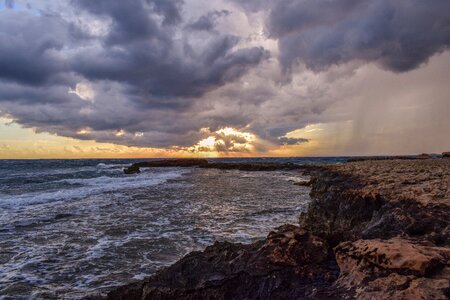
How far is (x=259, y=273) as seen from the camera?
4371 mm

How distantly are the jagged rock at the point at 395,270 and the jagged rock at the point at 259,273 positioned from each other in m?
0.25

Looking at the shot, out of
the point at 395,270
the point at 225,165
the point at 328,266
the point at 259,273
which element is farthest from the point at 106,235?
the point at 225,165

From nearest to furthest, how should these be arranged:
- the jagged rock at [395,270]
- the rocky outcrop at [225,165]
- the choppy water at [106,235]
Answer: the jagged rock at [395,270] < the choppy water at [106,235] < the rocky outcrop at [225,165]

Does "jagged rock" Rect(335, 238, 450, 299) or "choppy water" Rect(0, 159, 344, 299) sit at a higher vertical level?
"jagged rock" Rect(335, 238, 450, 299)

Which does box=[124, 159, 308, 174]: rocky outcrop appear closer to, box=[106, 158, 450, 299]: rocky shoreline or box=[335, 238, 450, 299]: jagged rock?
box=[106, 158, 450, 299]: rocky shoreline

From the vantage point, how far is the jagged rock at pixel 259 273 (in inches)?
159

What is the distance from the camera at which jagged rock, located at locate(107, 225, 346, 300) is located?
404cm

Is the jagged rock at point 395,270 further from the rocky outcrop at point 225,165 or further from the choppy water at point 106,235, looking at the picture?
the rocky outcrop at point 225,165

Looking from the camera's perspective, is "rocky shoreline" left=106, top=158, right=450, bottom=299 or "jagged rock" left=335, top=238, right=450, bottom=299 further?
"rocky shoreline" left=106, top=158, right=450, bottom=299

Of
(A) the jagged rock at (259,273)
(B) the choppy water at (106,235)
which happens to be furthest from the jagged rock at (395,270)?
(B) the choppy water at (106,235)

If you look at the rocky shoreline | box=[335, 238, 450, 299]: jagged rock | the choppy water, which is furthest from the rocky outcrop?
box=[335, 238, 450, 299]: jagged rock

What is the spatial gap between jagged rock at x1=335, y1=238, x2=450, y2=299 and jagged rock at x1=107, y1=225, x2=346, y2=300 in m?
0.25

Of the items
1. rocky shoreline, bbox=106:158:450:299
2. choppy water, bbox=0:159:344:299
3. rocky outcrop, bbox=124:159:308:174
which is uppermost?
rocky shoreline, bbox=106:158:450:299

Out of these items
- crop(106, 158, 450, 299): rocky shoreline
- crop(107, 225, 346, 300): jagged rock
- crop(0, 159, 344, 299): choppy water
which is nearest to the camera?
crop(106, 158, 450, 299): rocky shoreline
